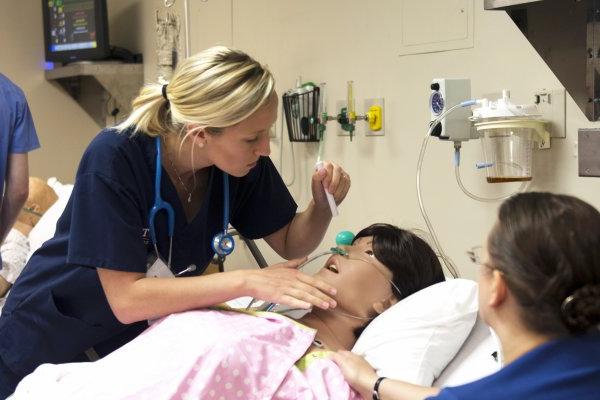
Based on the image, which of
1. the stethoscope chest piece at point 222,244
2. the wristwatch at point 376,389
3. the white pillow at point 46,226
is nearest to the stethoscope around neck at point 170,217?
the stethoscope chest piece at point 222,244

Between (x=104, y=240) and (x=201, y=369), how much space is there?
0.35 meters

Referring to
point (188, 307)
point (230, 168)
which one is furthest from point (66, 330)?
point (230, 168)

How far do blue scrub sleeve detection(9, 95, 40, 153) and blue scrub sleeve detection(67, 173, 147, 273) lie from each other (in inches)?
52.9

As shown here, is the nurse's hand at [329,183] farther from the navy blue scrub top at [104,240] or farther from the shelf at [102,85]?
the shelf at [102,85]

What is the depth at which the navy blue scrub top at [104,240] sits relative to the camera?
5.06 ft

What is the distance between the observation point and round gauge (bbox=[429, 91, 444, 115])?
2.16 metres

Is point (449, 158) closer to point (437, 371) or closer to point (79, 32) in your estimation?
point (437, 371)

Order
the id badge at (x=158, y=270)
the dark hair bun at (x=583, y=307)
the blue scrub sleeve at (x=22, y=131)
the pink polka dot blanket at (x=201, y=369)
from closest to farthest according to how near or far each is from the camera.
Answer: the dark hair bun at (x=583, y=307) < the pink polka dot blanket at (x=201, y=369) < the id badge at (x=158, y=270) < the blue scrub sleeve at (x=22, y=131)

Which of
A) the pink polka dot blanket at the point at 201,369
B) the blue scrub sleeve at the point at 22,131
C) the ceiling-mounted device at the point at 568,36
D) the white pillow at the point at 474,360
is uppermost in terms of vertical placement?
the ceiling-mounted device at the point at 568,36

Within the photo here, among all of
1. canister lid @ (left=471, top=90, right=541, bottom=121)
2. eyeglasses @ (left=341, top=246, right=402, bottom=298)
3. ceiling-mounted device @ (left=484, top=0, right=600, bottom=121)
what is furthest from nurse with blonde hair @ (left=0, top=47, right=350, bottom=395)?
ceiling-mounted device @ (left=484, top=0, right=600, bottom=121)

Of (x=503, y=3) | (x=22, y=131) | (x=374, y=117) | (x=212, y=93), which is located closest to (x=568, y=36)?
(x=503, y=3)

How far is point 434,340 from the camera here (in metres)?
1.64

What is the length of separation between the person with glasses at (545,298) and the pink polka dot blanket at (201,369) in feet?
1.54

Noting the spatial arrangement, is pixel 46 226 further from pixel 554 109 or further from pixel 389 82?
pixel 554 109
